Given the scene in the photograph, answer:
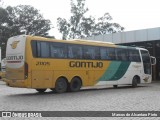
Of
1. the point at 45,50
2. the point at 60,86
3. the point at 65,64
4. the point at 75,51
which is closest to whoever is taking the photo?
the point at 45,50

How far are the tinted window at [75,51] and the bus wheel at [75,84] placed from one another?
1.27 m

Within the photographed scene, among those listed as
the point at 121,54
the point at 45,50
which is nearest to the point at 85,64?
the point at 45,50

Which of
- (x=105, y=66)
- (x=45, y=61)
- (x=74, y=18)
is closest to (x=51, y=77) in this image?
(x=45, y=61)

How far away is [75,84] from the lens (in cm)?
2220

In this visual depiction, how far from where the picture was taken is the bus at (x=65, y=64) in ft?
63.4

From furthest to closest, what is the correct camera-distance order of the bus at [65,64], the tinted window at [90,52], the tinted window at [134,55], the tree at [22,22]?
the tree at [22,22], the tinted window at [134,55], the tinted window at [90,52], the bus at [65,64]

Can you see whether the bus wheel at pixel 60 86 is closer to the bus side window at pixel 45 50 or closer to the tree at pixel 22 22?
the bus side window at pixel 45 50

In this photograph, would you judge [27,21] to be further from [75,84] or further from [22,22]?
[75,84]

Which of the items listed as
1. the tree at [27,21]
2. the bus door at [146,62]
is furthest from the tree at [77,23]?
the bus door at [146,62]

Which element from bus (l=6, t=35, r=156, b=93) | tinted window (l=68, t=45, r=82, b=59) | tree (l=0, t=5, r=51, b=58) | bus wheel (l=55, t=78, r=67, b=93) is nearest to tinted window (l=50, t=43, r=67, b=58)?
bus (l=6, t=35, r=156, b=93)

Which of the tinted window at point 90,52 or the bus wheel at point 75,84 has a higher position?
A: the tinted window at point 90,52

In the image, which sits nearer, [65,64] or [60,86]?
[60,86]

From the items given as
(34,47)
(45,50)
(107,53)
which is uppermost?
(34,47)

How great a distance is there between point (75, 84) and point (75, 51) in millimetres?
1868
